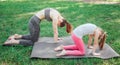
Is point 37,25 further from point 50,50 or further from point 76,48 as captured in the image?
point 76,48

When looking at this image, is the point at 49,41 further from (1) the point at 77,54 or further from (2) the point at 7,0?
(2) the point at 7,0

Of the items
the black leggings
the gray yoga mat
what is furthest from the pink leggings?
the black leggings

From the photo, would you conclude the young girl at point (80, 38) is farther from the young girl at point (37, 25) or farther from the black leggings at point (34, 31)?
the black leggings at point (34, 31)

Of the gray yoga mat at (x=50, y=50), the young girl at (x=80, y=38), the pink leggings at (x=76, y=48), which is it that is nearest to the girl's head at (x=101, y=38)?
the young girl at (x=80, y=38)

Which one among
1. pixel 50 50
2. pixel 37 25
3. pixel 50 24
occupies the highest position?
pixel 37 25

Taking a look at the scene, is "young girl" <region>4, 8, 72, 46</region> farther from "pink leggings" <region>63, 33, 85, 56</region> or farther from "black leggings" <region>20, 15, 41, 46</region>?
"pink leggings" <region>63, 33, 85, 56</region>

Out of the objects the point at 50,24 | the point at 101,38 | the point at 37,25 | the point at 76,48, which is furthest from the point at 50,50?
A: the point at 50,24

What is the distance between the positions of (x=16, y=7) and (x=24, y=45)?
5464mm

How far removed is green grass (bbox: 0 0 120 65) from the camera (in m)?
5.50

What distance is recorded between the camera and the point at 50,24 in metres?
8.75

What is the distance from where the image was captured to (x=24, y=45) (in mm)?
6410

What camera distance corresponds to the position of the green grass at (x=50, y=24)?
5500 millimetres

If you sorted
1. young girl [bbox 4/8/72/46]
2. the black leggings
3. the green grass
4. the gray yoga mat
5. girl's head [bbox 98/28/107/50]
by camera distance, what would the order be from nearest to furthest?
→ the green grass < the gray yoga mat < girl's head [bbox 98/28/107/50] < young girl [bbox 4/8/72/46] < the black leggings

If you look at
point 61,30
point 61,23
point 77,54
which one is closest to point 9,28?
point 61,30
